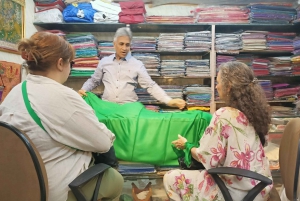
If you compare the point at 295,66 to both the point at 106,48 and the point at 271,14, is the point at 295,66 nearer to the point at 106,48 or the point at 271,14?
the point at 271,14

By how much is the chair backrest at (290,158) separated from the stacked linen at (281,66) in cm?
199

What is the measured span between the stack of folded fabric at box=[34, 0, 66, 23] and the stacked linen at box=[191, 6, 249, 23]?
1678mm

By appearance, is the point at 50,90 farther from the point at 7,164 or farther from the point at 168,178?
the point at 168,178

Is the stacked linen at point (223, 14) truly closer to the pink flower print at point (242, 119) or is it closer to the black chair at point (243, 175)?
the pink flower print at point (242, 119)

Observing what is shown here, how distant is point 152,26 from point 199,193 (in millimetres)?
2325

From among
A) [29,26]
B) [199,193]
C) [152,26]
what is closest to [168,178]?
[199,193]

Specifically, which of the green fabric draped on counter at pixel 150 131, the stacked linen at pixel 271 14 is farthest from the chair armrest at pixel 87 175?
the stacked linen at pixel 271 14

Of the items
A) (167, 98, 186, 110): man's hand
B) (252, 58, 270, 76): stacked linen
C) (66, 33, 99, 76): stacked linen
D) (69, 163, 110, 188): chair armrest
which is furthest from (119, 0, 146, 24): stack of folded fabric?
(69, 163, 110, 188): chair armrest

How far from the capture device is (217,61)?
3287mm

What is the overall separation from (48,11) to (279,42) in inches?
111

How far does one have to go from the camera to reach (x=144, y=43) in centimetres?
327

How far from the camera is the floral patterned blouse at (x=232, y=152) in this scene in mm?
1363

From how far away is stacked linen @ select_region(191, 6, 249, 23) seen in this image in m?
3.19

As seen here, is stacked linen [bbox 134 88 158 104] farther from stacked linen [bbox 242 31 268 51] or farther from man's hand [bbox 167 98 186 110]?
stacked linen [bbox 242 31 268 51]
